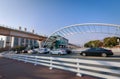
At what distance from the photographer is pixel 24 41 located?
124 metres

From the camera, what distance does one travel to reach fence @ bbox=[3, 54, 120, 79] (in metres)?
6.13

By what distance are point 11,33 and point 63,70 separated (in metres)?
38.1

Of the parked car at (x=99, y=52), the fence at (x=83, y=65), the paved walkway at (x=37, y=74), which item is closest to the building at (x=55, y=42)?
the parked car at (x=99, y=52)

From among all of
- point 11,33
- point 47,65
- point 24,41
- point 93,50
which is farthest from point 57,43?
point 24,41

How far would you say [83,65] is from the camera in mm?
7680

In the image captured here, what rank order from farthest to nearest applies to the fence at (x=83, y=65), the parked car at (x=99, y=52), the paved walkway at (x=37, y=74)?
the parked car at (x=99, y=52) → the paved walkway at (x=37, y=74) → the fence at (x=83, y=65)

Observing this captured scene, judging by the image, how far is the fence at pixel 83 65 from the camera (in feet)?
20.1

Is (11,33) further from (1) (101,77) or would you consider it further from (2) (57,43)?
(1) (101,77)

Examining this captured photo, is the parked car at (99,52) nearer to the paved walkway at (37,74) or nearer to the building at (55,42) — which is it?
the paved walkway at (37,74)

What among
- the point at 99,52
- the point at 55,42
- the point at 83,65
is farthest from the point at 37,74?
the point at 55,42

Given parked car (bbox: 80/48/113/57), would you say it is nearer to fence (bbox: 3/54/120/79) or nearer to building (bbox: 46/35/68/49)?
fence (bbox: 3/54/120/79)

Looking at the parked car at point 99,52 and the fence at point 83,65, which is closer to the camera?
the fence at point 83,65

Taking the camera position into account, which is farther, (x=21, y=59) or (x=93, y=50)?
(x=93, y=50)

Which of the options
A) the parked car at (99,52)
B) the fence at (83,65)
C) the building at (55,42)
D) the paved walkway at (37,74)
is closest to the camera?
the fence at (83,65)
